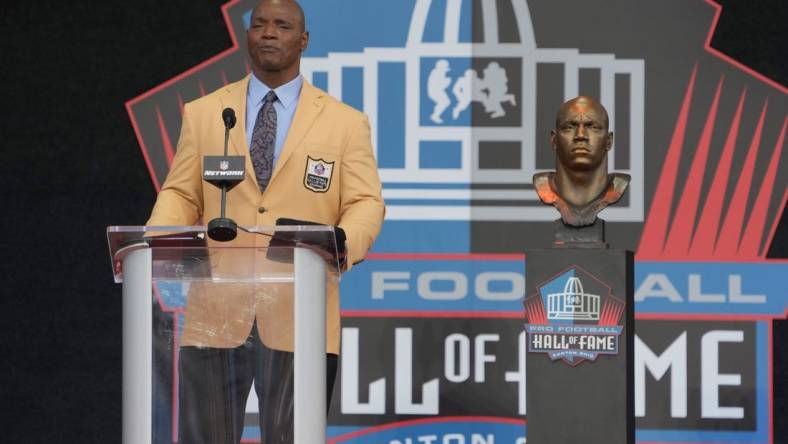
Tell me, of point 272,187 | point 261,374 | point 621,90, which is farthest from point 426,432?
point 261,374

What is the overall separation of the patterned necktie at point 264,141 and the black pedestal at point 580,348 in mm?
1043

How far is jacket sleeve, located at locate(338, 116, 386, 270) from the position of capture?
298 cm

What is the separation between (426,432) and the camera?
4.59 meters

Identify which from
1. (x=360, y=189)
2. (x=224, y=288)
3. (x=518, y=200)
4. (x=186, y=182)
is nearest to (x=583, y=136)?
(x=518, y=200)

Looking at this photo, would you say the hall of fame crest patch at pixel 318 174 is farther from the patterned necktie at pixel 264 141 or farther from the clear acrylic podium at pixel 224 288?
the clear acrylic podium at pixel 224 288

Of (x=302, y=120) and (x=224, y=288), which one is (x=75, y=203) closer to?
(x=302, y=120)

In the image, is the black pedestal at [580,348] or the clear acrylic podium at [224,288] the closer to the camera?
the clear acrylic podium at [224,288]

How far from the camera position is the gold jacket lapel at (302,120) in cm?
313

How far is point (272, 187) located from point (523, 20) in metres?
1.87

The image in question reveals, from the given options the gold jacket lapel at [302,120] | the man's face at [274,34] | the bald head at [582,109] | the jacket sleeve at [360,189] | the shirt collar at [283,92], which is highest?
the man's face at [274,34]

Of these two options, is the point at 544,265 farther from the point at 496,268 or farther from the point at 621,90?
the point at 621,90

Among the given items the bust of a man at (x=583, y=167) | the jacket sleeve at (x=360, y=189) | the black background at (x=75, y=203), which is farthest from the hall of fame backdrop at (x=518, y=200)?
the jacket sleeve at (x=360, y=189)

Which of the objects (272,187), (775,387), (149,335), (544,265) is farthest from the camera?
(775,387)

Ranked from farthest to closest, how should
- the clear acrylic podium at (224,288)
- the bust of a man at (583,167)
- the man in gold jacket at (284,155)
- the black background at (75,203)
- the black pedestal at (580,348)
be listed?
the black background at (75,203), the bust of a man at (583,167), the black pedestal at (580,348), the man in gold jacket at (284,155), the clear acrylic podium at (224,288)
